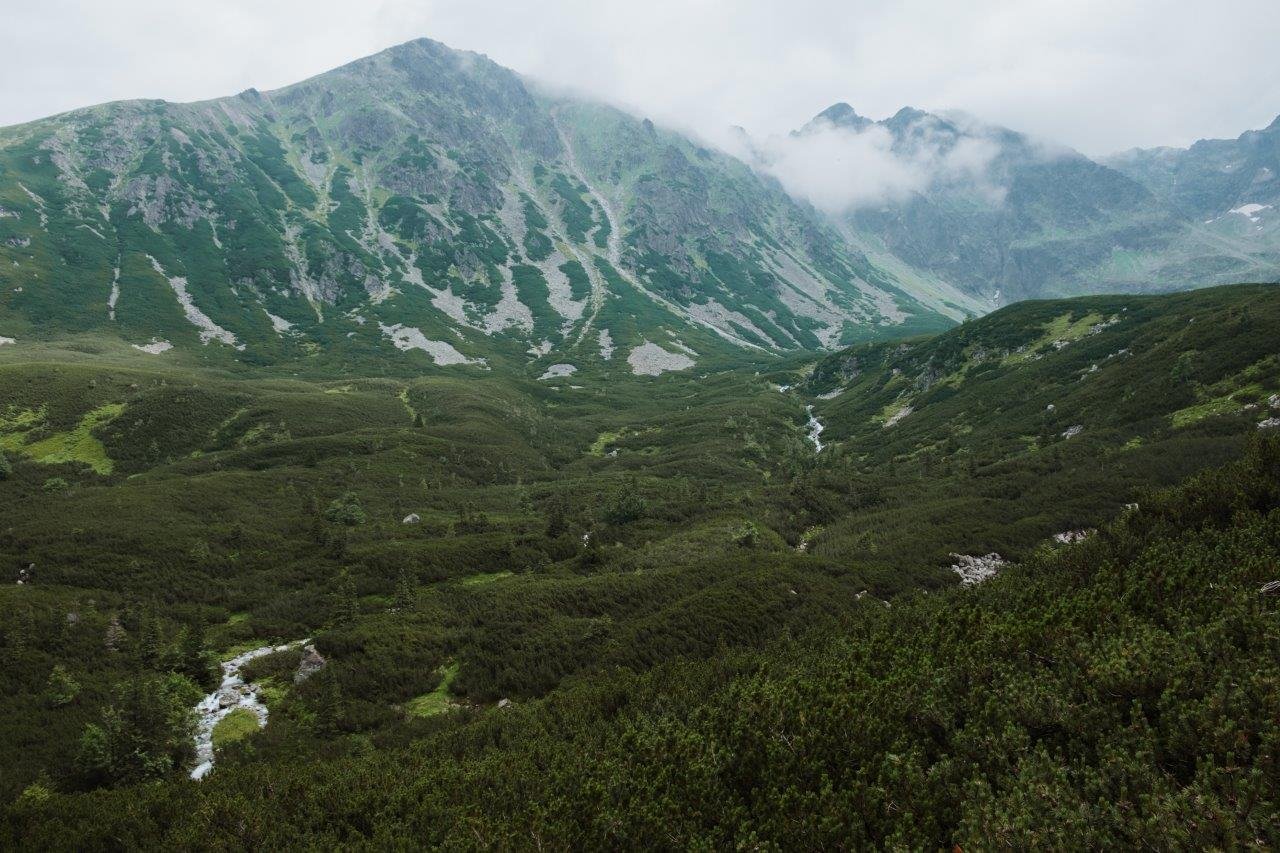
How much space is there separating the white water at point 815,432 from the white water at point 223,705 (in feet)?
234

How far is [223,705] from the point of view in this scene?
2003 centimetres

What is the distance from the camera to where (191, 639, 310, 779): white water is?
669 inches

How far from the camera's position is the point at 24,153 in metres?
182

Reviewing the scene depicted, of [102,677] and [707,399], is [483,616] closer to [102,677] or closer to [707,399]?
[102,677]

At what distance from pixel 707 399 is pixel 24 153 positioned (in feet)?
760

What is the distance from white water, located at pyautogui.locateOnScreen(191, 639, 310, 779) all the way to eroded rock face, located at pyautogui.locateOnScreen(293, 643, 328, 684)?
4.47ft

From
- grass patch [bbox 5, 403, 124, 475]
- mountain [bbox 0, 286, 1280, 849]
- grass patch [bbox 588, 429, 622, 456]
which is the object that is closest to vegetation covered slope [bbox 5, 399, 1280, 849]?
mountain [bbox 0, 286, 1280, 849]

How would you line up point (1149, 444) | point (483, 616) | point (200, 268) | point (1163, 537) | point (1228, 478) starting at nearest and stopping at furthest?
point (1163, 537), point (1228, 478), point (483, 616), point (1149, 444), point (200, 268)

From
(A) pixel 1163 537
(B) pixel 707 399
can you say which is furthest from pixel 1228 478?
(B) pixel 707 399

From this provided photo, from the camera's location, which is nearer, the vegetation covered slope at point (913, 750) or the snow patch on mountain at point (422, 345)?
the vegetation covered slope at point (913, 750)

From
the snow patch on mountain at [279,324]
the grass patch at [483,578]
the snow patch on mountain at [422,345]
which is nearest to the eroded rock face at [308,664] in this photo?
the grass patch at [483,578]

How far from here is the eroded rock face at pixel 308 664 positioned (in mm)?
21681

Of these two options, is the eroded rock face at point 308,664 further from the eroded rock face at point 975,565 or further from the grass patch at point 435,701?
the eroded rock face at point 975,565

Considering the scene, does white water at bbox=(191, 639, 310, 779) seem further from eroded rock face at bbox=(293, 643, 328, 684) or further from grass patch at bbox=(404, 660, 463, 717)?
grass patch at bbox=(404, 660, 463, 717)
